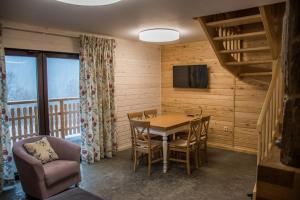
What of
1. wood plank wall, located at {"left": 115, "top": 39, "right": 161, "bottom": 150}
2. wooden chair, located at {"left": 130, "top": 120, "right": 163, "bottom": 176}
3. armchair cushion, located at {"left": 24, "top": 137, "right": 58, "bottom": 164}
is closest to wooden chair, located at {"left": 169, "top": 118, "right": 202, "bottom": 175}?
wooden chair, located at {"left": 130, "top": 120, "right": 163, "bottom": 176}

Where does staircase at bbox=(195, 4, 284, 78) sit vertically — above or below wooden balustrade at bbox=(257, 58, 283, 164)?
above

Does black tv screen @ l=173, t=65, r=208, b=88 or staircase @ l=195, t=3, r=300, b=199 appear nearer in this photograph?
staircase @ l=195, t=3, r=300, b=199

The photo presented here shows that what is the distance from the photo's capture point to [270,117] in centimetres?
270

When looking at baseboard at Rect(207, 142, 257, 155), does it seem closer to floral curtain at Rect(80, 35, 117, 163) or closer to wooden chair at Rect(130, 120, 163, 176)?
wooden chair at Rect(130, 120, 163, 176)

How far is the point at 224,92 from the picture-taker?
5.18 m

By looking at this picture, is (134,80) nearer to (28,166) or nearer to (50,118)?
(50,118)

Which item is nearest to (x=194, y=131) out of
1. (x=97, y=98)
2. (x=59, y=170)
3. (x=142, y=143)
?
(x=142, y=143)

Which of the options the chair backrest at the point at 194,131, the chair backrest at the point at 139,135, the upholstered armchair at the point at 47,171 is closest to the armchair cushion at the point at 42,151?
the upholstered armchair at the point at 47,171

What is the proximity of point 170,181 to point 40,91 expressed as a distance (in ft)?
8.42

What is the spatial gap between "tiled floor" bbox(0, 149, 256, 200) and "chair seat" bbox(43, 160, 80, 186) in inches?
16.1

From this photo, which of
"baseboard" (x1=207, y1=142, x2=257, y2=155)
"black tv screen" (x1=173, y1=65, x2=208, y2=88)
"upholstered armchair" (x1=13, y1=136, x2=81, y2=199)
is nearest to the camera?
"upholstered armchair" (x1=13, y1=136, x2=81, y2=199)

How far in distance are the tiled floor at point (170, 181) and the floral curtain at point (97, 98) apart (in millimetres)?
330

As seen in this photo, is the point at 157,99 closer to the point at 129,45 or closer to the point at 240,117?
the point at 129,45

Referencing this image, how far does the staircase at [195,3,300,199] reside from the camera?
0.98 m
